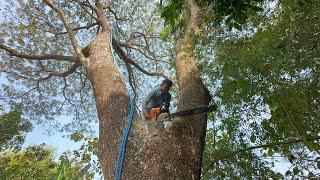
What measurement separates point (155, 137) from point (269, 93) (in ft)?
4.24

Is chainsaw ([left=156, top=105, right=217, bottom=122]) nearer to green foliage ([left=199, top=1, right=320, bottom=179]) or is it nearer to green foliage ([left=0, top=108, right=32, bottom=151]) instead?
green foliage ([left=199, top=1, right=320, bottom=179])

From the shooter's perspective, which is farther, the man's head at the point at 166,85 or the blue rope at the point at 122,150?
the man's head at the point at 166,85

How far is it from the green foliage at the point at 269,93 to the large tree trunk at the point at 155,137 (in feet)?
1.22

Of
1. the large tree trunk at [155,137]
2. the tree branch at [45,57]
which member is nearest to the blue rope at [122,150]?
the large tree trunk at [155,137]

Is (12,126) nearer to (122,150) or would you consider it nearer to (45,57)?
(45,57)

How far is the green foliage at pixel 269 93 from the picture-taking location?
275cm

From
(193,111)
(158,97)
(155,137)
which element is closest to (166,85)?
(158,97)

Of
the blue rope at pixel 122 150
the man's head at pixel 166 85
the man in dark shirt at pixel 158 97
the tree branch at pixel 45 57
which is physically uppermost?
the tree branch at pixel 45 57

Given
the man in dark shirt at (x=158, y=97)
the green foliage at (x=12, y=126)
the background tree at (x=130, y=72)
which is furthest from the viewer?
the green foliage at (x=12, y=126)

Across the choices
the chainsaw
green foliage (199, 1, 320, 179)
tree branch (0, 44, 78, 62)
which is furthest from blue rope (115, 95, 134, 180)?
tree branch (0, 44, 78, 62)

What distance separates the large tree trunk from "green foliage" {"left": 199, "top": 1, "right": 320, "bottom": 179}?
371mm

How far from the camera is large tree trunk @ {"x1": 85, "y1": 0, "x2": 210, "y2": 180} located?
2576mm

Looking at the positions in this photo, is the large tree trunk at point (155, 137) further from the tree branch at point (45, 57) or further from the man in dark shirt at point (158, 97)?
the tree branch at point (45, 57)

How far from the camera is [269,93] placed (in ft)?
10.9
